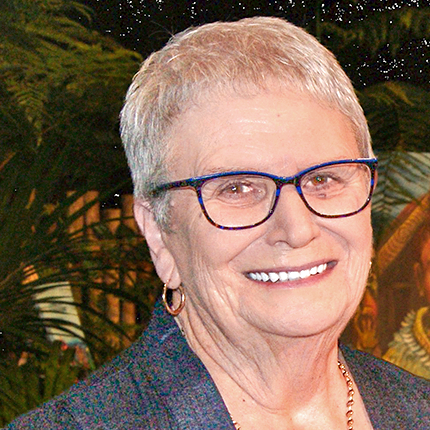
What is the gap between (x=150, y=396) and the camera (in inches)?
57.6

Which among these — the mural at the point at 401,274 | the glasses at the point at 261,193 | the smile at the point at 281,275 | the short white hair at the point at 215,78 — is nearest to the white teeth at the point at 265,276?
the smile at the point at 281,275

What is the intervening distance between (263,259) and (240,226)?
0.25ft

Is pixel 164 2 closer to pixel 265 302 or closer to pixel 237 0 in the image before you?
pixel 237 0

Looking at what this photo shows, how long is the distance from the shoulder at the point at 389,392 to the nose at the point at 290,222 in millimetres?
467

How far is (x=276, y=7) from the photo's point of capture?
3.41 meters

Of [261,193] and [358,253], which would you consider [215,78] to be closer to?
[261,193]

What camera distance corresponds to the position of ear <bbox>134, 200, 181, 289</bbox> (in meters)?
1.53

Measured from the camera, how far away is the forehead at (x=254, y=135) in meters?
1.40

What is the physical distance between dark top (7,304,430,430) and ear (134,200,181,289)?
0.32ft

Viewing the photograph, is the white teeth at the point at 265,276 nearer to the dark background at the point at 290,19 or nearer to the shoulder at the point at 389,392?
the shoulder at the point at 389,392

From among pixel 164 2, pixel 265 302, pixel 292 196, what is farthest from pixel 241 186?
pixel 164 2

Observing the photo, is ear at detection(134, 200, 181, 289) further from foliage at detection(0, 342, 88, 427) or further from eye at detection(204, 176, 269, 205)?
foliage at detection(0, 342, 88, 427)

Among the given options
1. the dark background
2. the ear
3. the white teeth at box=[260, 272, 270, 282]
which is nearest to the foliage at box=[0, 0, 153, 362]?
the dark background

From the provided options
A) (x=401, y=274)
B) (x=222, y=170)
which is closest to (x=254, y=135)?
(x=222, y=170)
